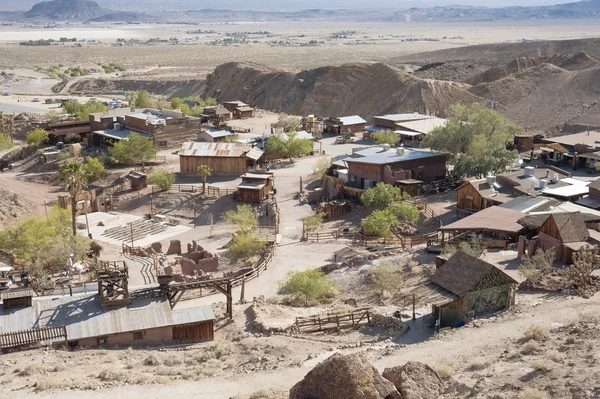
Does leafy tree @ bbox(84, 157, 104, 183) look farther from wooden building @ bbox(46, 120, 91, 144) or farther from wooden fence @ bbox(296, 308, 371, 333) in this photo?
wooden fence @ bbox(296, 308, 371, 333)

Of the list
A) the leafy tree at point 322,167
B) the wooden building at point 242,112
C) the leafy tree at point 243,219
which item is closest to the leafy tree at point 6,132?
the wooden building at point 242,112

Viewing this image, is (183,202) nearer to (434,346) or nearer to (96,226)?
(96,226)

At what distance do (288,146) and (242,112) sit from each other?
96.8 feet

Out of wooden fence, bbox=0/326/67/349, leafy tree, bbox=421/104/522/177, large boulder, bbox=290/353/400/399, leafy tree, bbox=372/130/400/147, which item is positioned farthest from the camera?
leafy tree, bbox=372/130/400/147

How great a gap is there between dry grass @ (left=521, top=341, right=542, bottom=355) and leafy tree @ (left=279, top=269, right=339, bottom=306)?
12770 millimetres

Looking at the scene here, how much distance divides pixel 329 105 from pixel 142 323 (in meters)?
79.8

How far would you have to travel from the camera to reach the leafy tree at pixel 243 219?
148 feet

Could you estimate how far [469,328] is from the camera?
2552cm

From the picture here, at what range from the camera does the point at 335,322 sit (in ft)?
94.3

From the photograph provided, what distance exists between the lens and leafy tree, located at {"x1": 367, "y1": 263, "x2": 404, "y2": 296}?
32156mm

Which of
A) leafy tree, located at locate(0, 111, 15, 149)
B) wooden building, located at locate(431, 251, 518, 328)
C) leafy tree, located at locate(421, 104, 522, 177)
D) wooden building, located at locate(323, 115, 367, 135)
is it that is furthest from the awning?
leafy tree, located at locate(0, 111, 15, 149)

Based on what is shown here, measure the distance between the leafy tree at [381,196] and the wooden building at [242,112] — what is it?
4796 centimetres

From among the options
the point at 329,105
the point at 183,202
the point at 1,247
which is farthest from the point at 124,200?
the point at 329,105

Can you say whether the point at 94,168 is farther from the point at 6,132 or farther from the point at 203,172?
the point at 6,132
